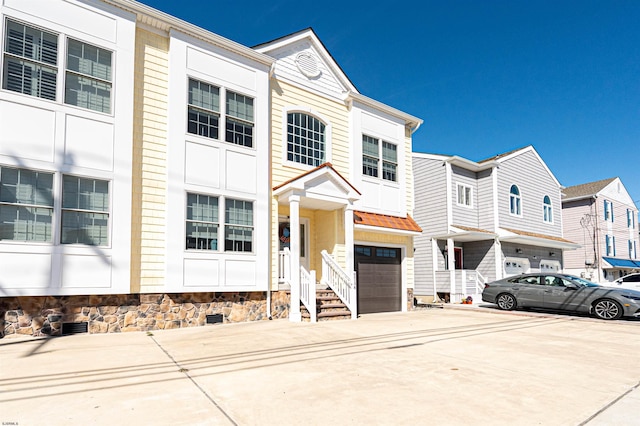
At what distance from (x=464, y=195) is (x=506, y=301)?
7.18m

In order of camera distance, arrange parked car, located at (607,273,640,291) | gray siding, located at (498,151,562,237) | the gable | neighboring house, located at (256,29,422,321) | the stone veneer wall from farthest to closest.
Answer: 1. gray siding, located at (498,151,562,237)
2. parked car, located at (607,273,640,291)
3. the gable
4. neighboring house, located at (256,29,422,321)
5. the stone veneer wall

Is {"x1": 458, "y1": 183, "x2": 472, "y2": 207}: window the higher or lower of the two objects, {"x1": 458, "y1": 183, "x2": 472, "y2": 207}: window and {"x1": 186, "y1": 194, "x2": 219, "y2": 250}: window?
the higher

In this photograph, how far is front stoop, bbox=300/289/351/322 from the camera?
11.4 m

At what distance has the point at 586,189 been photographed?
31.3m

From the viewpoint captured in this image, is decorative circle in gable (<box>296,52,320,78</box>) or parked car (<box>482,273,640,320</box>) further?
decorative circle in gable (<box>296,52,320,78</box>)

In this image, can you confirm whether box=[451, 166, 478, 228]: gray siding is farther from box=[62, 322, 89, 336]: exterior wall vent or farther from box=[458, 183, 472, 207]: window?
box=[62, 322, 89, 336]: exterior wall vent

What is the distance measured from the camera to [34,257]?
8320 millimetres

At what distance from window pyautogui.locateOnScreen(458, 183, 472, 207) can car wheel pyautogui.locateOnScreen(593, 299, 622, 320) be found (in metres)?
8.65

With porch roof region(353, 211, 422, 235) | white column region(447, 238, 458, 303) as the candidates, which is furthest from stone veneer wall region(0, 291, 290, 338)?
white column region(447, 238, 458, 303)

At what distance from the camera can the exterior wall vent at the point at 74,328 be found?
344 inches

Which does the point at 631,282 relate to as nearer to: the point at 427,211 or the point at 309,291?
the point at 427,211

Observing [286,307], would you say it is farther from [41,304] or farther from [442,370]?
[442,370]

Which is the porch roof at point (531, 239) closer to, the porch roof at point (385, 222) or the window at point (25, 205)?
the porch roof at point (385, 222)

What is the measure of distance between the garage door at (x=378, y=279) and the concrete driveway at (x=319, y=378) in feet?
16.2
